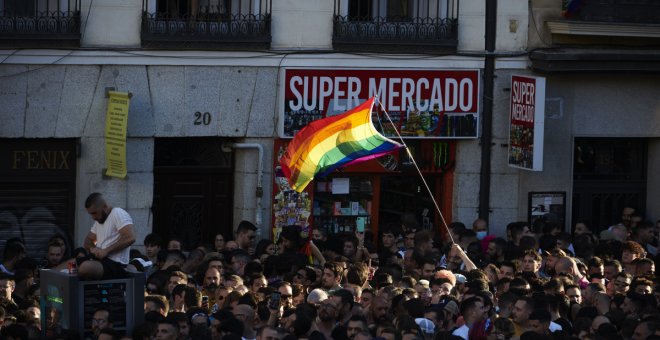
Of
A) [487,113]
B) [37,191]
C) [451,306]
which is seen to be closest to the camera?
[451,306]

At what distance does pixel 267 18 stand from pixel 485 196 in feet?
14.0

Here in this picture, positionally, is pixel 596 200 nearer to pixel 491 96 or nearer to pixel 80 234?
pixel 491 96

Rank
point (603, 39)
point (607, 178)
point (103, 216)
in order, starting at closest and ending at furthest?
1. point (103, 216)
2. point (603, 39)
3. point (607, 178)

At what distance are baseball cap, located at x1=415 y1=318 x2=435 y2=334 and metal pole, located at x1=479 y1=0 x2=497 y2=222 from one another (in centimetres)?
881

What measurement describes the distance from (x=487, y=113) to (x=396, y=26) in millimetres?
1907

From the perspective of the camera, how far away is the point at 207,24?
21422 millimetres

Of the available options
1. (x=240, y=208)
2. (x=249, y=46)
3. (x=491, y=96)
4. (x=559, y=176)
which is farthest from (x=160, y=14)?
(x=559, y=176)

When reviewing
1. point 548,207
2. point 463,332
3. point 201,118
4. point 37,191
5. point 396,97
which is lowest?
point 463,332

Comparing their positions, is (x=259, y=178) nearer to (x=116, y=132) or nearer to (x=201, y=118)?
(x=201, y=118)

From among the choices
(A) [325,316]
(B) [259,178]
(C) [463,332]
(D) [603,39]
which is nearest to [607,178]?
(D) [603,39]

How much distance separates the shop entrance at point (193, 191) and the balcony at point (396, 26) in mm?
2445

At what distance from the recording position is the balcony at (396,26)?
22.0 m

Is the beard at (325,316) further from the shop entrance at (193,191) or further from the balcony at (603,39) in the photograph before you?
the balcony at (603,39)

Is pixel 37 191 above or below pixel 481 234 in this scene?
above
